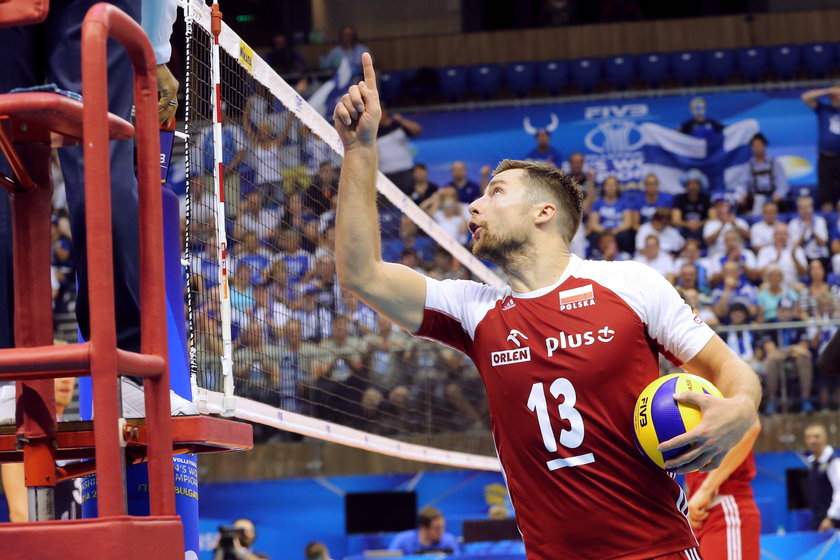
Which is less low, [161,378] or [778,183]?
[778,183]

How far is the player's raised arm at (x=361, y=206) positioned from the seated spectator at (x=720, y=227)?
11547mm

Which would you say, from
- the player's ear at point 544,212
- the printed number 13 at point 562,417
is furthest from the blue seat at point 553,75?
the printed number 13 at point 562,417

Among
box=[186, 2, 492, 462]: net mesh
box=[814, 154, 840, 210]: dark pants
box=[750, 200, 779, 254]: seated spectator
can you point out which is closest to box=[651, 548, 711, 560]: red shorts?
box=[186, 2, 492, 462]: net mesh

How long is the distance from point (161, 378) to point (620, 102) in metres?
15.9

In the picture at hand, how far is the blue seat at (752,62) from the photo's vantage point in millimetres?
17719

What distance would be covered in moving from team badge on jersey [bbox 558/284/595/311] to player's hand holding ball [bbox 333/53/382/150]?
79cm

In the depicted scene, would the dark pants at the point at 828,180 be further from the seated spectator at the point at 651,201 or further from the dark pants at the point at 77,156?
the dark pants at the point at 77,156

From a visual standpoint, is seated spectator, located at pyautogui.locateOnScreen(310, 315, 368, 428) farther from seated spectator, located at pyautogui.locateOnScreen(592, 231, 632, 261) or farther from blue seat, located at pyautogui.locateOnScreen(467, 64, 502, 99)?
blue seat, located at pyautogui.locateOnScreen(467, 64, 502, 99)

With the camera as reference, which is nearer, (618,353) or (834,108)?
(618,353)

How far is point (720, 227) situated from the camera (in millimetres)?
14820

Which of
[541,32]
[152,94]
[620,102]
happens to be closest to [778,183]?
[620,102]

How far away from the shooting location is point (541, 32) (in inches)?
746

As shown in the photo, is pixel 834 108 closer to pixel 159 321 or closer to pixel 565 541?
pixel 565 541

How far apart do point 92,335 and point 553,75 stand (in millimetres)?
16614
